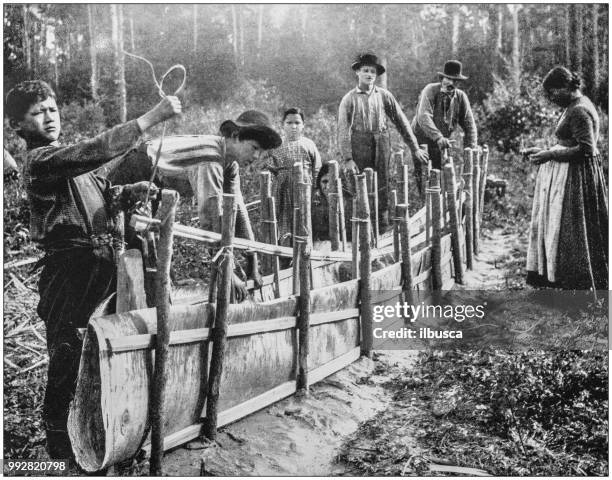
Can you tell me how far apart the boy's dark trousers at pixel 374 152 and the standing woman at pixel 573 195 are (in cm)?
201

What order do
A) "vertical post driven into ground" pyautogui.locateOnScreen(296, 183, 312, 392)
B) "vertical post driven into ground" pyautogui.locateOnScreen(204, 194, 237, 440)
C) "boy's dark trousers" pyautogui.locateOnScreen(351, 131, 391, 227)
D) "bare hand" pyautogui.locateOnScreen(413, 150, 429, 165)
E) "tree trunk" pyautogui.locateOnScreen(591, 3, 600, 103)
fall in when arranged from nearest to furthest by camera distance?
"vertical post driven into ground" pyautogui.locateOnScreen(204, 194, 237, 440)
"vertical post driven into ground" pyautogui.locateOnScreen(296, 183, 312, 392)
"tree trunk" pyautogui.locateOnScreen(591, 3, 600, 103)
"boy's dark trousers" pyautogui.locateOnScreen(351, 131, 391, 227)
"bare hand" pyautogui.locateOnScreen(413, 150, 429, 165)

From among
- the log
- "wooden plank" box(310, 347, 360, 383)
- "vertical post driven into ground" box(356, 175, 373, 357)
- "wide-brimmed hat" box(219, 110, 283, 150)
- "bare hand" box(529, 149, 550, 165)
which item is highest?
"wide-brimmed hat" box(219, 110, 283, 150)

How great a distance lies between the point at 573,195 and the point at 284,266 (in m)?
2.41

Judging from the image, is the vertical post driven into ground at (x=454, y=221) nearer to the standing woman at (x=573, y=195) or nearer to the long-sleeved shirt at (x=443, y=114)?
the standing woman at (x=573, y=195)

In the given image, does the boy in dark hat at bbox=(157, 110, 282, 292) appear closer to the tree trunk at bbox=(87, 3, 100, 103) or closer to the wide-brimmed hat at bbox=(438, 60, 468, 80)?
the tree trunk at bbox=(87, 3, 100, 103)

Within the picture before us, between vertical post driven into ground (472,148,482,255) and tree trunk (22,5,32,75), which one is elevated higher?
tree trunk (22,5,32,75)

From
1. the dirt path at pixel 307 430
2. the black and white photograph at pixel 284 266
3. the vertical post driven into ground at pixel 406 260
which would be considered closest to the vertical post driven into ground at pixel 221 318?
the black and white photograph at pixel 284 266

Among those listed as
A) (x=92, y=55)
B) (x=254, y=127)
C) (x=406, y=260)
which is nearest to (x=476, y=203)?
(x=406, y=260)

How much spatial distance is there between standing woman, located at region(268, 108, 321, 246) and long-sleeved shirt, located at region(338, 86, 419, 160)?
2.38ft

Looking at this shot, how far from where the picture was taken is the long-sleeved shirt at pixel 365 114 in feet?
21.2

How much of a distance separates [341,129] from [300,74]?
134cm

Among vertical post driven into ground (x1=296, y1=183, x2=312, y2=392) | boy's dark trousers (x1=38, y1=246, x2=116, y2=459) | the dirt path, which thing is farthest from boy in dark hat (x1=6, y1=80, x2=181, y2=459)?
vertical post driven into ground (x1=296, y1=183, x2=312, y2=392)

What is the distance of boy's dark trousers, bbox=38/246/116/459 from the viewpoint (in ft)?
10.0

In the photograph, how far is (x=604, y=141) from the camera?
7.57m
